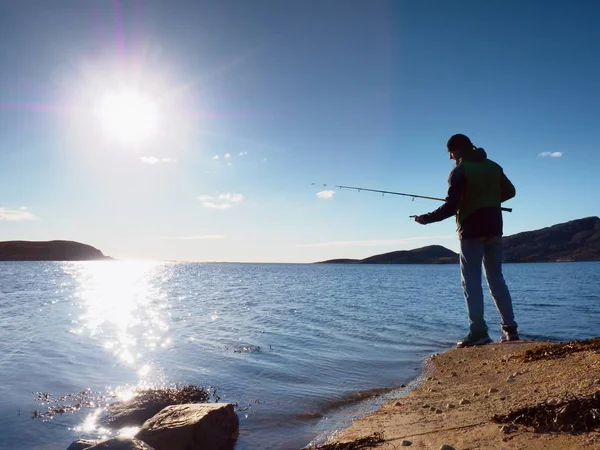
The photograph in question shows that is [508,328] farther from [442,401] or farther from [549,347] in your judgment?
[442,401]

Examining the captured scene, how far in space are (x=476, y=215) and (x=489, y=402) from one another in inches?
132

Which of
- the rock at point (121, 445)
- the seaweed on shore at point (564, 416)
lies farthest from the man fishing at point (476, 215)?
the rock at point (121, 445)

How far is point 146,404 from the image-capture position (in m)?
7.47

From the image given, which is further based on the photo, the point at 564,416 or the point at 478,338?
the point at 478,338

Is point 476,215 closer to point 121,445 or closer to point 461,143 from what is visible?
point 461,143

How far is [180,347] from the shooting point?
43.0 ft

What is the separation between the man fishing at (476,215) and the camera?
7547mm

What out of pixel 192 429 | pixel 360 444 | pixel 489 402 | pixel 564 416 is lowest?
pixel 192 429

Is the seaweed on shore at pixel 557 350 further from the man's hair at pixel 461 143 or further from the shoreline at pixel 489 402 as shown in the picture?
the man's hair at pixel 461 143

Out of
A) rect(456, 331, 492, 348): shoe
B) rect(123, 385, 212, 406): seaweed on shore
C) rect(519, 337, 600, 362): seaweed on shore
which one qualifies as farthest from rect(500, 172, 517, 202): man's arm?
rect(123, 385, 212, 406): seaweed on shore

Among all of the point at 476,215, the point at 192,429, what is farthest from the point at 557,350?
the point at 192,429

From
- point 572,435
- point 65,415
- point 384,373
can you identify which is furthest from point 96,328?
point 572,435

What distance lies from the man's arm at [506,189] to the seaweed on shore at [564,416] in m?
4.47

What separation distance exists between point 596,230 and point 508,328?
19633 centimetres
